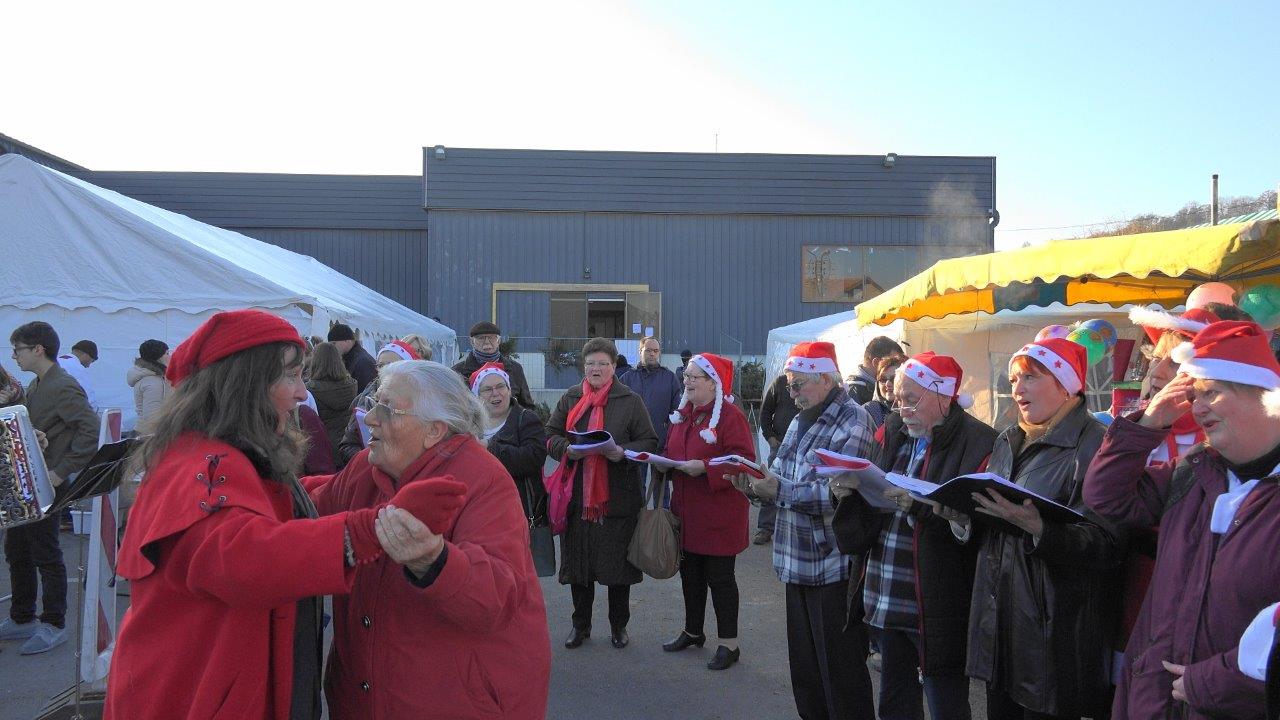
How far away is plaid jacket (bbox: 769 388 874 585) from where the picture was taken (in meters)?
3.87

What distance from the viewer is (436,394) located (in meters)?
2.39

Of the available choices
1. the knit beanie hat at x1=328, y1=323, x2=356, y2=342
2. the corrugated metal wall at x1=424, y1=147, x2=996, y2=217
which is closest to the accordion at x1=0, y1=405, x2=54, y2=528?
the knit beanie hat at x1=328, y1=323, x2=356, y2=342

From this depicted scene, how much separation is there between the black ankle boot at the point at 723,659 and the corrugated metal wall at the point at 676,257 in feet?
58.5

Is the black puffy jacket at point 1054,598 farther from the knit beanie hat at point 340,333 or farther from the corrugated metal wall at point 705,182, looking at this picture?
the corrugated metal wall at point 705,182

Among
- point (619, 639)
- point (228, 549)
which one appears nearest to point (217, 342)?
point (228, 549)

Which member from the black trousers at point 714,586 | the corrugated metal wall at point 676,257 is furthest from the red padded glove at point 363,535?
the corrugated metal wall at point 676,257

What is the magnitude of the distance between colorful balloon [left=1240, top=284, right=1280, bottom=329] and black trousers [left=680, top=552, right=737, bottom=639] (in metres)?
3.02

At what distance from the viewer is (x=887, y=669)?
3.46 metres

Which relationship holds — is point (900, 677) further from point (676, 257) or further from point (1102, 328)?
point (676, 257)

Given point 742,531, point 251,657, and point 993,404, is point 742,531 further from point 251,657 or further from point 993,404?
point 993,404

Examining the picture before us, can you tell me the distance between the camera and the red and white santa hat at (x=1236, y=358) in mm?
2201

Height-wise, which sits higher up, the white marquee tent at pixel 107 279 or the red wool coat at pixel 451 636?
the white marquee tent at pixel 107 279

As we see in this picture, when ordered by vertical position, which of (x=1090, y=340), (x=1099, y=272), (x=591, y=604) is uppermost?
(x=1099, y=272)

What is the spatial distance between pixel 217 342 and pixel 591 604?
3.95m
